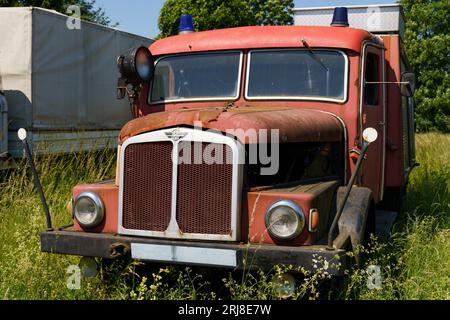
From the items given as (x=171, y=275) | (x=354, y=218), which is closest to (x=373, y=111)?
(x=354, y=218)

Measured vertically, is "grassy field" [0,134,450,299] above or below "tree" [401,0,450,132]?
below

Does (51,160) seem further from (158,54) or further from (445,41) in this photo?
(445,41)

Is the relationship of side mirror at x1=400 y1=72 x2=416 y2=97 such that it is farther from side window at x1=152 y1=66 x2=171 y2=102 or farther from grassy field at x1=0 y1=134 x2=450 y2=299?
side window at x1=152 y1=66 x2=171 y2=102

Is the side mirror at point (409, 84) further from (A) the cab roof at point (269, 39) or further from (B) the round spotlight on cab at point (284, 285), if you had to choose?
(B) the round spotlight on cab at point (284, 285)

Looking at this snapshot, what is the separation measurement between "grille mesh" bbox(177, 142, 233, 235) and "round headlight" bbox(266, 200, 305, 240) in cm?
25

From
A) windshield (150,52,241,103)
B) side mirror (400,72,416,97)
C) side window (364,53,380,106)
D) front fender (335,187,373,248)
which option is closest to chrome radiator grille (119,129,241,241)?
front fender (335,187,373,248)

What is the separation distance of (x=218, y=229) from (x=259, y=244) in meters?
0.26

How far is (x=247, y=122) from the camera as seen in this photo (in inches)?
138

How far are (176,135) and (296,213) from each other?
2.77ft

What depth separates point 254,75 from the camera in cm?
463

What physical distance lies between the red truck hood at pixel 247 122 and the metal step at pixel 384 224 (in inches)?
41.4

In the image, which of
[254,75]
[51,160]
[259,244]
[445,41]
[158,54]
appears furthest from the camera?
[445,41]

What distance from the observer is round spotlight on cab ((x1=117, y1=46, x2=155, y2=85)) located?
15.5ft
